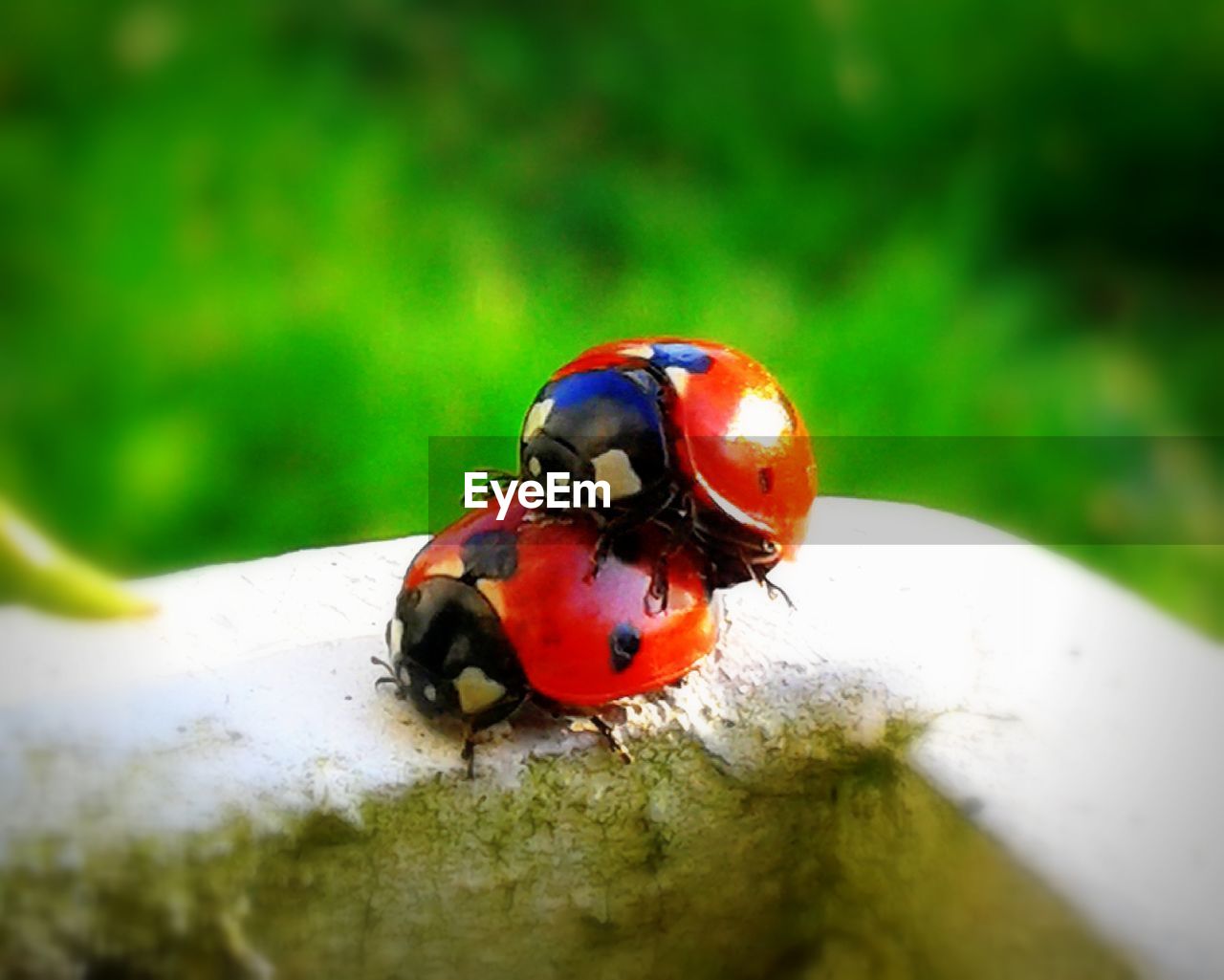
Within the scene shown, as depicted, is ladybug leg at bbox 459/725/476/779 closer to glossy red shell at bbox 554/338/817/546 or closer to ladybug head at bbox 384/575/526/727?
ladybug head at bbox 384/575/526/727

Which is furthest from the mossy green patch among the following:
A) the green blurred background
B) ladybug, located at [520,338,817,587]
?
the green blurred background

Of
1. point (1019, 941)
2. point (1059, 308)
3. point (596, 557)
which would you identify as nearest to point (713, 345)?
point (596, 557)

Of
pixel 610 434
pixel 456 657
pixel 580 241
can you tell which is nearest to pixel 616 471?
pixel 610 434

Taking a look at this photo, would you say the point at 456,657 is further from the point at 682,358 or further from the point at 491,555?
the point at 682,358

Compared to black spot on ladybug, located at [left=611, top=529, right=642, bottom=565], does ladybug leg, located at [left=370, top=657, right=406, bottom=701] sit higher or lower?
lower

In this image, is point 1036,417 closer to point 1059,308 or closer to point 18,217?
point 1059,308

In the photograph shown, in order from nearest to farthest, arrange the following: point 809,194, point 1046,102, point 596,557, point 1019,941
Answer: point 1019,941 → point 596,557 → point 1046,102 → point 809,194

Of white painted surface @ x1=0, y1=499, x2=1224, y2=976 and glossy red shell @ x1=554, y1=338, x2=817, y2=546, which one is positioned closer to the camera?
white painted surface @ x1=0, y1=499, x2=1224, y2=976

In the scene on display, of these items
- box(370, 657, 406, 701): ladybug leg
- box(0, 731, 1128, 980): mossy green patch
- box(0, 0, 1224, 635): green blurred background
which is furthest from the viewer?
box(0, 0, 1224, 635): green blurred background
